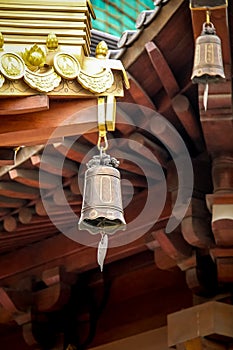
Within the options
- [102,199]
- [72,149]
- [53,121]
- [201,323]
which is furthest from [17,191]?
[53,121]

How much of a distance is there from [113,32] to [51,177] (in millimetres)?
1887

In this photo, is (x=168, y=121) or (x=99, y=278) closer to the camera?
(x=168, y=121)

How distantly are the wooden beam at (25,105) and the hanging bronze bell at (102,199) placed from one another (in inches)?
24.9

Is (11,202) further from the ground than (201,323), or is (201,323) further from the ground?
(11,202)

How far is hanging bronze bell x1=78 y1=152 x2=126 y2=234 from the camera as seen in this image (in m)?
4.52

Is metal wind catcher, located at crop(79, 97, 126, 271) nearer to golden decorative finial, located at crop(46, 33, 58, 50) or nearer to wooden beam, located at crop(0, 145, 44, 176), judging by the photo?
golden decorative finial, located at crop(46, 33, 58, 50)

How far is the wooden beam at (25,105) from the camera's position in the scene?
13.1 ft

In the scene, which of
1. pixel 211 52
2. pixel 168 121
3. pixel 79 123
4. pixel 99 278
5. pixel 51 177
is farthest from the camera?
pixel 99 278

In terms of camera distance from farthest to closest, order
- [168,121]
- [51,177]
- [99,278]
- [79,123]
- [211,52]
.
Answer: [99,278]
[51,177]
[168,121]
[211,52]
[79,123]

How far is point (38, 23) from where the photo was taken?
4.23 metres

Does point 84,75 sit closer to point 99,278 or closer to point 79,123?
point 79,123

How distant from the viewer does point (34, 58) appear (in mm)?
4062

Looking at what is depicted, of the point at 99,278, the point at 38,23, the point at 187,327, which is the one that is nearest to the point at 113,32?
the point at 99,278

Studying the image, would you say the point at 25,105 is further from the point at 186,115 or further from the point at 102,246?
the point at 186,115
